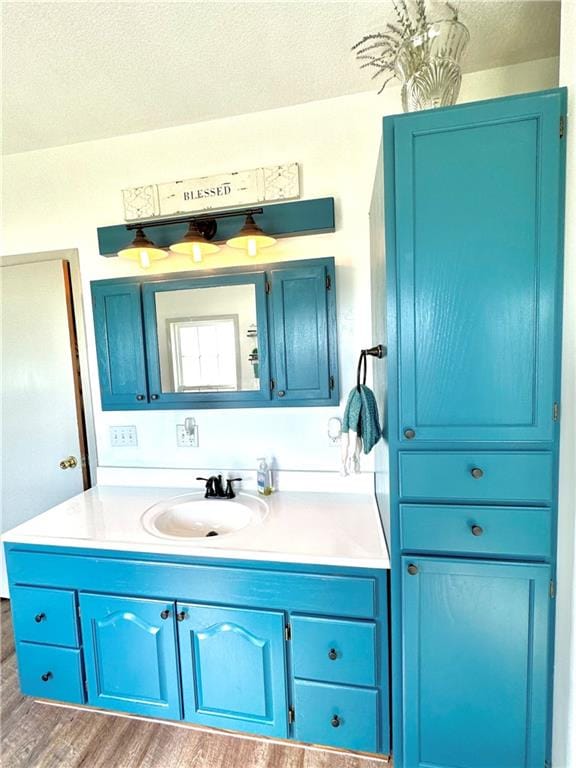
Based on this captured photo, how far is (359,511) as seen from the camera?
53.8 inches

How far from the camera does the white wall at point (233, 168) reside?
1448mm

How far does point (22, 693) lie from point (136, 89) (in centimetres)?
249

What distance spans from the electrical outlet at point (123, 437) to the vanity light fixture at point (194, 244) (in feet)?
2.97

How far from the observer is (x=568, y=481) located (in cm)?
91

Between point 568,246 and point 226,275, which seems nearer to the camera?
point 568,246

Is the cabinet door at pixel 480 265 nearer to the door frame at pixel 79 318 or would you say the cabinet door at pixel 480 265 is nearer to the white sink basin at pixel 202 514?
the white sink basin at pixel 202 514

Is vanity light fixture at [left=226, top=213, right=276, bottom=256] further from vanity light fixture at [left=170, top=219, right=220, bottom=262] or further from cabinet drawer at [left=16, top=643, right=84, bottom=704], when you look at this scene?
cabinet drawer at [left=16, top=643, right=84, bottom=704]

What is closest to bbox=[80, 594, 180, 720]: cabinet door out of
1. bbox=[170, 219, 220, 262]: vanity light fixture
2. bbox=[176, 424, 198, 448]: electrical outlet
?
bbox=[176, 424, 198, 448]: electrical outlet

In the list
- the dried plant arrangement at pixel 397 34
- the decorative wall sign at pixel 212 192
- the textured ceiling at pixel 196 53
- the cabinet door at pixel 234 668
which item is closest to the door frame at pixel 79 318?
the decorative wall sign at pixel 212 192

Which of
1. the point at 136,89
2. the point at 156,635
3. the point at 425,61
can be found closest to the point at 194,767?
the point at 156,635

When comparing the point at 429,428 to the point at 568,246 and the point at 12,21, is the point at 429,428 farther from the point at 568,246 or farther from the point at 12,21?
the point at 12,21

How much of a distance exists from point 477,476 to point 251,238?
3.87 ft

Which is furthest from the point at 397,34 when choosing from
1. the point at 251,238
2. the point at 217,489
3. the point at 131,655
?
the point at 131,655

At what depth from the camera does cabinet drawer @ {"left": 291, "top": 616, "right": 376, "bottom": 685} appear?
1.08 m
